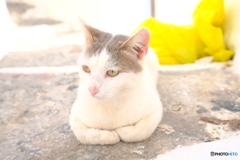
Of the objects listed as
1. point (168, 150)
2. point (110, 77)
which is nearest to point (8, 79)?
point (110, 77)

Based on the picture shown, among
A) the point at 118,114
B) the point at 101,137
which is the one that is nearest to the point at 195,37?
the point at 118,114

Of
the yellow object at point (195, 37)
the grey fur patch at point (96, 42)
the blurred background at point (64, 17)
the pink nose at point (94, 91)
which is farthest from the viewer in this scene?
the blurred background at point (64, 17)

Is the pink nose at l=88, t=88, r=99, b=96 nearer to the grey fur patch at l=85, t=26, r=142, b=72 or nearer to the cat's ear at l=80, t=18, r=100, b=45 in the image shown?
the grey fur patch at l=85, t=26, r=142, b=72

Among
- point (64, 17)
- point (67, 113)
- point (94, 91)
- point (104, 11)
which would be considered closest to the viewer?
point (94, 91)

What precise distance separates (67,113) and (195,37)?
179 cm

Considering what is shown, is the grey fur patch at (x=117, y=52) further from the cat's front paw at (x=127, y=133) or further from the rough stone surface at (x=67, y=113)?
the rough stone surface at (x=67, y=113)

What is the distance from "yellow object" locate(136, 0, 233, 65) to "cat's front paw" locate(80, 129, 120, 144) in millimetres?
1530

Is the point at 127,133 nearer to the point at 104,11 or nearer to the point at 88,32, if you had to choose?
the point at 88,32

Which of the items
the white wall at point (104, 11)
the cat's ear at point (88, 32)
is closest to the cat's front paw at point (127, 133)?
the cat's ear at point (88, 32)

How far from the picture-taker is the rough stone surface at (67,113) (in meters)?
1.05

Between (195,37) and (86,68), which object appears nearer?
(86,68)

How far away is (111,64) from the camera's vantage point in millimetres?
961

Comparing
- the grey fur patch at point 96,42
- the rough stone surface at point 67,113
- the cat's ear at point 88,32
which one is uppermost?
the cat's ear at point 88,32

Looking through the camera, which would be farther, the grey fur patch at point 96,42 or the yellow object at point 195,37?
the yellow object at point 195,37
